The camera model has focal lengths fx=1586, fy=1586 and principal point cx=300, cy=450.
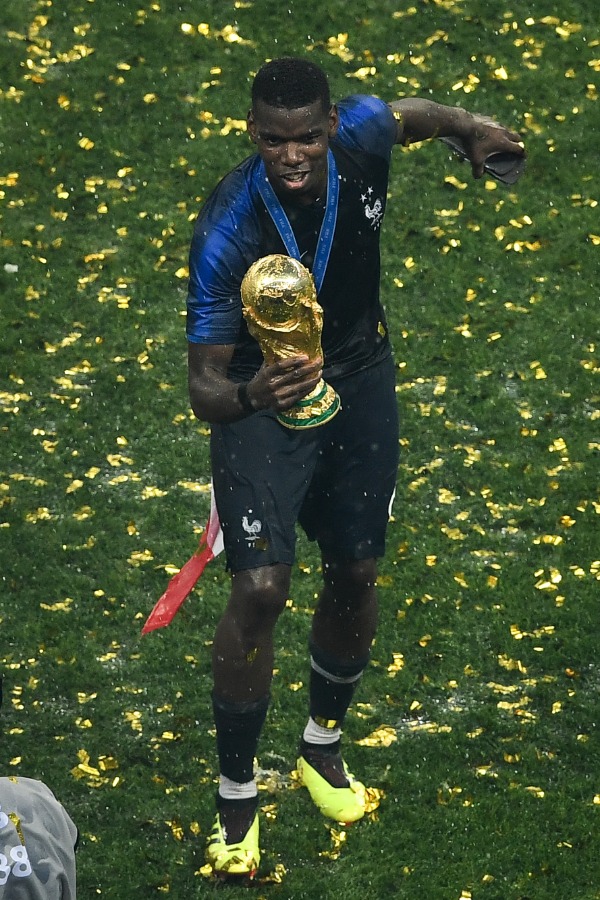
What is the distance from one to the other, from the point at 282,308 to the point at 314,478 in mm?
1125

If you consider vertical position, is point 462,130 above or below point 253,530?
above

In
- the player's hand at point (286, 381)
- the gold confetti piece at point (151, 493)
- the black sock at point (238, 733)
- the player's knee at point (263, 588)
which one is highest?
the player's hand at point (286, 381)

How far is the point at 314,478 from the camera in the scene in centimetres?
621

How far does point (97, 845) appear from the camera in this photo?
6.56m

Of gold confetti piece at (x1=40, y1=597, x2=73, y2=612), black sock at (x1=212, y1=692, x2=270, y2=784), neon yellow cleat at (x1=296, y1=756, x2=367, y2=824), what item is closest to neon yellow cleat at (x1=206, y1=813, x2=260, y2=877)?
black sock at (x1=212, y1=692, x2=270, y2=784)

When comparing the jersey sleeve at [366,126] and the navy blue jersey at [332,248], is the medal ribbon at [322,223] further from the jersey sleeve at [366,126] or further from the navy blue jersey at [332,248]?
the jersey sleeve at [366,126]

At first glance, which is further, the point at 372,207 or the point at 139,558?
the point at 139,558

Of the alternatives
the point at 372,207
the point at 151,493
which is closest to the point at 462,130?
the point at 372,207

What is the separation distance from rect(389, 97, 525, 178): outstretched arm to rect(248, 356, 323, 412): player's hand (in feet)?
4.89

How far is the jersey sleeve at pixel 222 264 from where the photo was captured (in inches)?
222

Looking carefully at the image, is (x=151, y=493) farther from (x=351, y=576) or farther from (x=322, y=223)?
(x=322, y=223)

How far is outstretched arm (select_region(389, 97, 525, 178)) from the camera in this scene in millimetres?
6398

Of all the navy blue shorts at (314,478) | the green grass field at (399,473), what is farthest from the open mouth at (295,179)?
the green grass field at (399,473)

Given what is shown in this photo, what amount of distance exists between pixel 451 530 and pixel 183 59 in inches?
229
